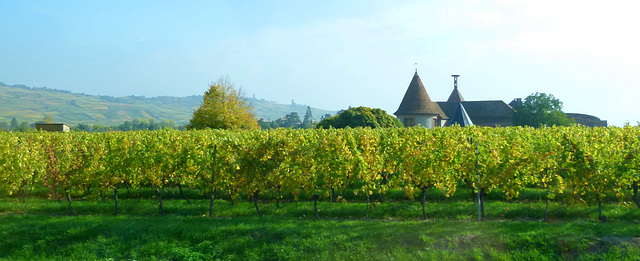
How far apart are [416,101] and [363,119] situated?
15.3m

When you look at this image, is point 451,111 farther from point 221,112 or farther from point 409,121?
point 221,112

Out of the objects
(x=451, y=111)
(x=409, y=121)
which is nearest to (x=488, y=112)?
(x=451, y=111)

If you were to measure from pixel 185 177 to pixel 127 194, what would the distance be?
205 inches

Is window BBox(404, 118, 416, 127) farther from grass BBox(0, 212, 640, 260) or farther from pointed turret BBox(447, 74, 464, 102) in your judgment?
grass BBox(0, 212, 640, 260)

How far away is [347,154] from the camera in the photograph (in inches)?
472

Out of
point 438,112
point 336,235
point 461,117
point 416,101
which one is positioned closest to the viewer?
point 336,235

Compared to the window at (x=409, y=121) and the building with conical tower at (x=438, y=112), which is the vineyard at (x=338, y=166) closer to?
the building with conical tower at (x=438, y=112)

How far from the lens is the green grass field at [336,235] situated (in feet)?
30.0

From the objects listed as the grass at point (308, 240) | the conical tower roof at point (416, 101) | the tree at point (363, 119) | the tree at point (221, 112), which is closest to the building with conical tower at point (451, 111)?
the conical tower roof at point (416, 101)

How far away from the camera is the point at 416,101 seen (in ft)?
187

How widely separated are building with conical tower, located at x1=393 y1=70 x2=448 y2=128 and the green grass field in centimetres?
4335

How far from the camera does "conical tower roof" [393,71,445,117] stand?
5650 cm

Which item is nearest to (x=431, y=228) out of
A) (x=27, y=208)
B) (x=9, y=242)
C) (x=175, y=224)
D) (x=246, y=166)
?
(x=246, y=166)

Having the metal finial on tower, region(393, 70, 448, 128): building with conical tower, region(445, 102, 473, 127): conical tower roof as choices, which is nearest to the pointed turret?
the metal finial on tower
